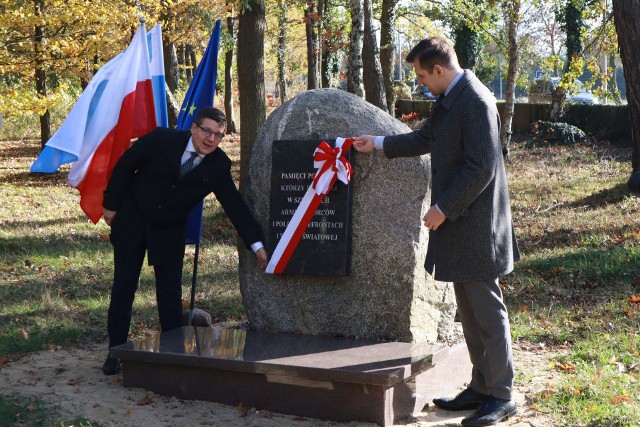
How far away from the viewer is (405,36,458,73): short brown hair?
471 cm

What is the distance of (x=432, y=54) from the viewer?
471 cm

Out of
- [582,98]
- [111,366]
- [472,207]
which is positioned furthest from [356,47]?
[582,98]

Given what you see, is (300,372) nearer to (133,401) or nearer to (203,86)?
(133,401)

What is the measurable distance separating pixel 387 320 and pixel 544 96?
2767cm

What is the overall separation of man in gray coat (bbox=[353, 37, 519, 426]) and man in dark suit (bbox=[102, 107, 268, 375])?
5.25 feet

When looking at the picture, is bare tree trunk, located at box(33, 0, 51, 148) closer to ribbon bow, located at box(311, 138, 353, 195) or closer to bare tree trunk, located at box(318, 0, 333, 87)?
bare tree trunk, located at box(318, 0, 333, 87)

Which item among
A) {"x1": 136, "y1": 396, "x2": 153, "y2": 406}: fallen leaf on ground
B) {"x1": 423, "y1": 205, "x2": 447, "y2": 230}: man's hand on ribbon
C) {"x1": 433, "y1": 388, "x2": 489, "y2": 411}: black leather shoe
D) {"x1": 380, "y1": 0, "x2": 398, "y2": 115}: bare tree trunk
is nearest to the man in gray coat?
{"x1": 423, "y1": 205, "x2": 447, "y2": 230}: man's hand on ribbon

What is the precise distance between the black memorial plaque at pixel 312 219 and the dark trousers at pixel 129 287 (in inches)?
31.9

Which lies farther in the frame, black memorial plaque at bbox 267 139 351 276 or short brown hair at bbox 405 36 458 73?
black memorial plaque at bbox 267 139 351 276

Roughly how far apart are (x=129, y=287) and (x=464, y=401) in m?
2.55

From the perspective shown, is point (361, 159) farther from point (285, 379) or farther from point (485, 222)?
point (285, 379)

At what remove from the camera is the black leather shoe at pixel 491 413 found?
4.77 meters

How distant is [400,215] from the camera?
5.64 m

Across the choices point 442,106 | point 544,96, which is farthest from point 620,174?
point 544,96
